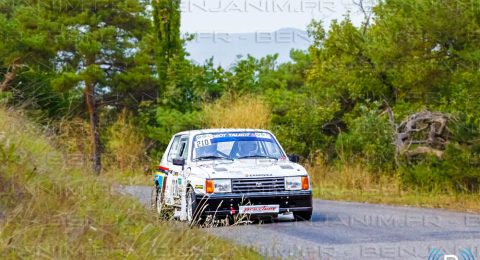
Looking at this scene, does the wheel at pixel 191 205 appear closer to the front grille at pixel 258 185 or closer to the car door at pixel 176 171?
the car door at pixel 176 171

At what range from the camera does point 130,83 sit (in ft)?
148

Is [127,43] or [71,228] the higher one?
[127,43]

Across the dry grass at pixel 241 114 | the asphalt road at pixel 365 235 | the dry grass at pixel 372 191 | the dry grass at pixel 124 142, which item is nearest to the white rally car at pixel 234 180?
the asphalt road at pixel 365 235

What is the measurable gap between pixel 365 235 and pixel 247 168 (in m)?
2.72

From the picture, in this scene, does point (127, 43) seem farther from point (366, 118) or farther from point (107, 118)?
point (366, 118)

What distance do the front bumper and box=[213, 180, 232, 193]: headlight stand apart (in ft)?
0.28

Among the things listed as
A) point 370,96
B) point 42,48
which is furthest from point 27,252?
point 42,48

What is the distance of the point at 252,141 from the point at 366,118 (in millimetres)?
11893

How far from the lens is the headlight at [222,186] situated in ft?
46.9

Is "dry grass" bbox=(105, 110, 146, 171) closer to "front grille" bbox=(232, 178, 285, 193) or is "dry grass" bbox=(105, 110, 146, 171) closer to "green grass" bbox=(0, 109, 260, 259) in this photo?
"front grille" bbox=(232, 178, 285, 193)

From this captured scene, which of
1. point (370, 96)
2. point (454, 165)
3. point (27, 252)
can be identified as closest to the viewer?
point (27, 252)

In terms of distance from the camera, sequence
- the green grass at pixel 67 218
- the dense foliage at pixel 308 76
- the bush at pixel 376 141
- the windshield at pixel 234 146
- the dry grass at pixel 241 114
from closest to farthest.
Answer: the green grass at pixel 67 218, the windshield at pixel 234 146, the dense foliage at pixel 308 76, the bush at pixel 376 141, the dry grass at pixel 241 114

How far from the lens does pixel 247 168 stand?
1477cm

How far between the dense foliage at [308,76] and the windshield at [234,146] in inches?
123
